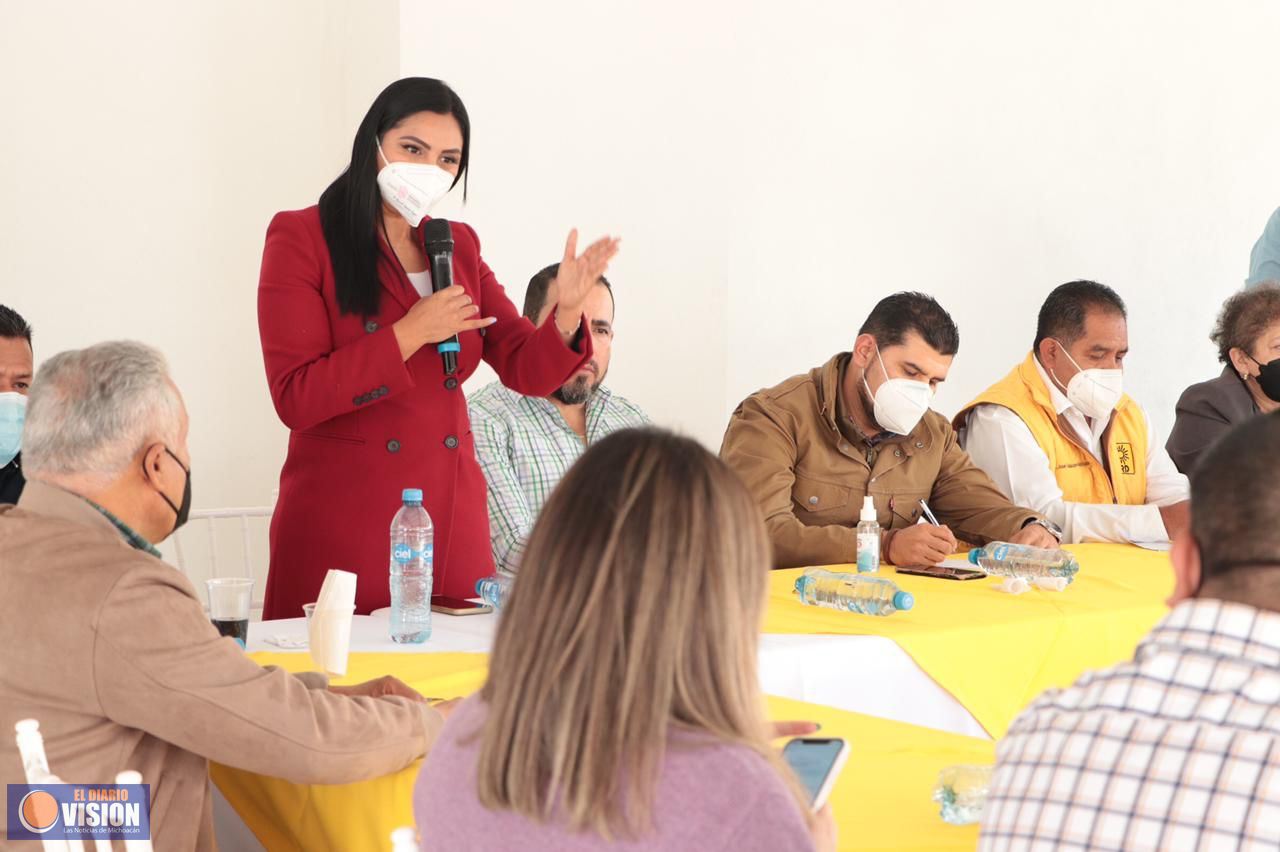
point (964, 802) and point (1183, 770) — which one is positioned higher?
point (1183, 770)

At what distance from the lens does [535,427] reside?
3.25m

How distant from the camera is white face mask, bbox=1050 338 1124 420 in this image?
3.73 m

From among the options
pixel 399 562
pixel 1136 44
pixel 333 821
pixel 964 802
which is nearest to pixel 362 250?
pixel 399 562

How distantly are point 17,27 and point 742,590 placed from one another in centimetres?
407

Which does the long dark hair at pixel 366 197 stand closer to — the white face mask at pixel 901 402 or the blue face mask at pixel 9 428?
the blue face mask at pixel 9 428

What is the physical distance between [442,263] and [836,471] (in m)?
1.32

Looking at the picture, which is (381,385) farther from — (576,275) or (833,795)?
(833,795)

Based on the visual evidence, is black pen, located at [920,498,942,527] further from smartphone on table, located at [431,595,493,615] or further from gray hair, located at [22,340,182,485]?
gray hair, located at [22,340,182,485]

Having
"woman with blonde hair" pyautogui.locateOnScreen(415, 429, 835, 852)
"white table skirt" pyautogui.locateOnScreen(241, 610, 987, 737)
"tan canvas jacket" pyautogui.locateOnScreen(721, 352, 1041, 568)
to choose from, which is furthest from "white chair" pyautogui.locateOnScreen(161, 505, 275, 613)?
"woman with blonde hair" pyautogui.locateOnScreen(415, 429, 835, 852)

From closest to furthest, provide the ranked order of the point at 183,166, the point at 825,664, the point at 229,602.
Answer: the point at 229,602 → the point at 825,664 → the point at 183,166

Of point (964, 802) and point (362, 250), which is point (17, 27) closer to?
point (362, 250)

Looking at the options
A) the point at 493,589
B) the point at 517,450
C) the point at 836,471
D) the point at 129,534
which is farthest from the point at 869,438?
the point at 129,534

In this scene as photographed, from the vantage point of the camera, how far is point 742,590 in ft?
3.26

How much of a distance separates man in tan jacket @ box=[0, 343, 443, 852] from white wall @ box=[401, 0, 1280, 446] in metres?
2.86
